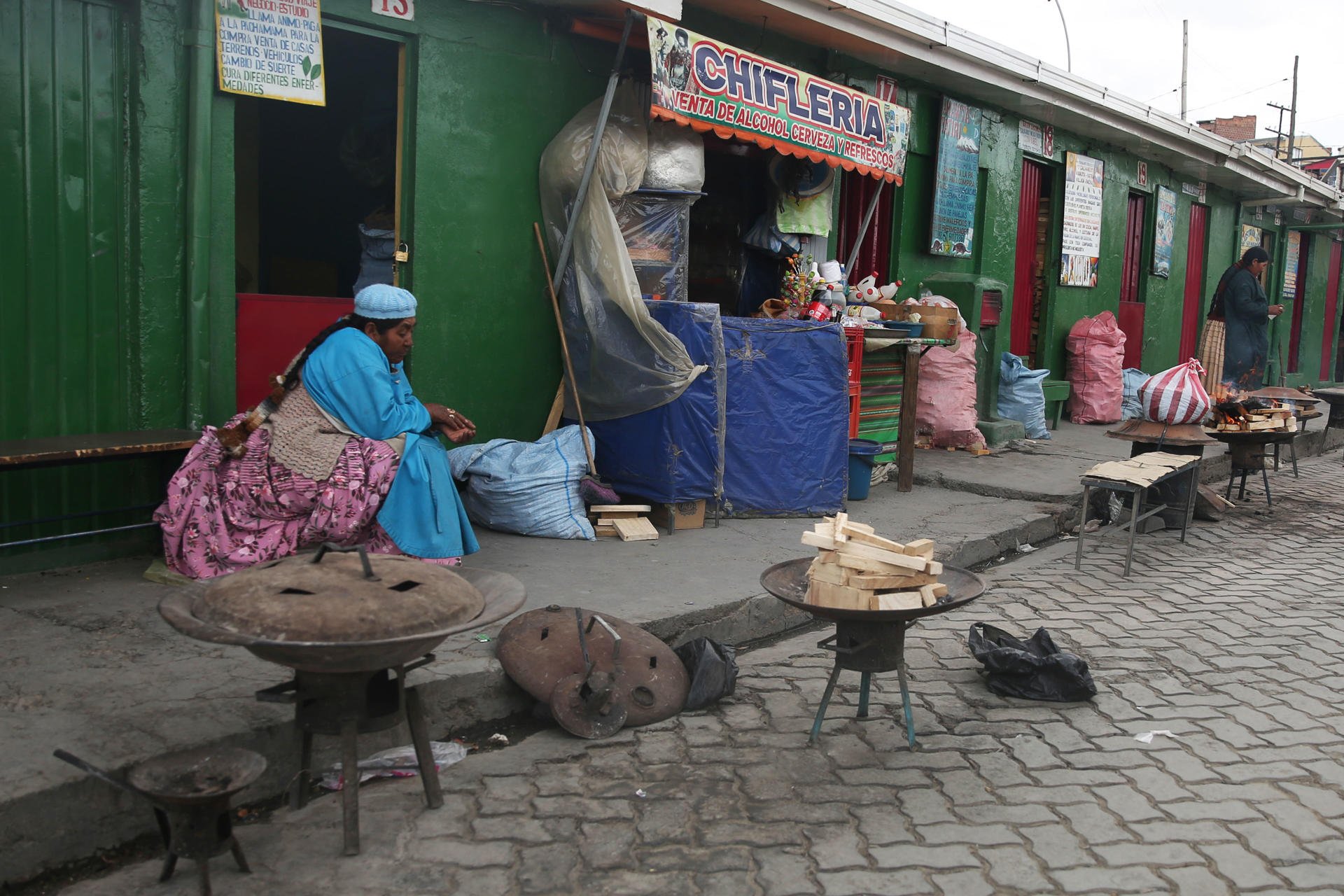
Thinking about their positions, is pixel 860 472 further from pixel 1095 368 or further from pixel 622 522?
pixel 1095 368

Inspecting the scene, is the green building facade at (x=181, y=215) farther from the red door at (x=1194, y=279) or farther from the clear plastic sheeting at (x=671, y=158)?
the red door at (x=1194, y=279)

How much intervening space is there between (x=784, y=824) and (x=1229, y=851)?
4.27 feet

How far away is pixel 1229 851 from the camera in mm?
3148

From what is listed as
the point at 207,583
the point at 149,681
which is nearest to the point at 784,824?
the point at 207,583

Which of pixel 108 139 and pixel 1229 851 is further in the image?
pixel 108 139

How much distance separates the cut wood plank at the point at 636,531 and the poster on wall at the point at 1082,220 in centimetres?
818

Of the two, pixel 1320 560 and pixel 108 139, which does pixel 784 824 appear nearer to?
pixel 108 139

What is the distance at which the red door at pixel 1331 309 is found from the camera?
23078 mm

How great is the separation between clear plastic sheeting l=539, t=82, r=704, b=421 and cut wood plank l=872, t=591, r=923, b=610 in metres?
2.85

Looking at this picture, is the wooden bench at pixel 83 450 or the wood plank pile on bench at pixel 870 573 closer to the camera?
the wood plank pile on bench at pixel 870 573

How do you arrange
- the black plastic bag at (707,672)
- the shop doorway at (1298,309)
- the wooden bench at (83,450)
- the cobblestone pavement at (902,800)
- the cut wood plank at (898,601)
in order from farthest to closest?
the shop doorway at (1298,309)
the wooden bench at (83,450)
the black plastic bag at (707,672)
the cut wood plank at (898,601)
the cobblestone pavement at (902,800)

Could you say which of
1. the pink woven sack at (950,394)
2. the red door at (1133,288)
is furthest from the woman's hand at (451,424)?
the red door at (1133,288)

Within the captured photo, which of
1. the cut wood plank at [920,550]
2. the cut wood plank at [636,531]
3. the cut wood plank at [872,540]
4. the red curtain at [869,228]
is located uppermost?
the red curtain at [869,228]

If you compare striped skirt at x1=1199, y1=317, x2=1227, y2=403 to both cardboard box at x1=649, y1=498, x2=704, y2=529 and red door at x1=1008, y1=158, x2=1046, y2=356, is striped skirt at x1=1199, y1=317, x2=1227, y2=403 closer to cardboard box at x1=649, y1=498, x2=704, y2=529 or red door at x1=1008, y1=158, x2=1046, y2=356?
red door at x1=1008, y1=158, x2=1046, y2=356
